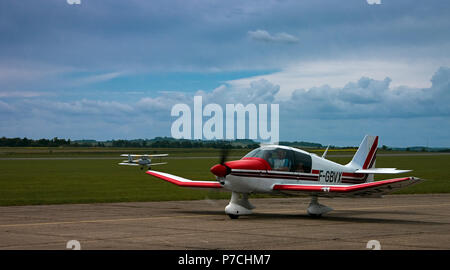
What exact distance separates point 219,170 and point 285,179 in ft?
8.55

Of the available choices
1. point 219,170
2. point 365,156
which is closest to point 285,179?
point 219,170

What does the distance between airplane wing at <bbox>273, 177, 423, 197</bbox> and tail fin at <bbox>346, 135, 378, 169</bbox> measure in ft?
9.64

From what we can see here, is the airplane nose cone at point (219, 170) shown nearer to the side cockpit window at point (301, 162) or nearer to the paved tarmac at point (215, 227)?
the paved tarmac at point (215, 227)

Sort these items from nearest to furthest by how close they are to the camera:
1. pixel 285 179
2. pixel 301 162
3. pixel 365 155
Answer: pixel 285 179, pixel 301 162, pixel 365 155

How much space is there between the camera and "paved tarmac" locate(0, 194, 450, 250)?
12.9 m

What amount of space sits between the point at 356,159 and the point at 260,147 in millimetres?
4323

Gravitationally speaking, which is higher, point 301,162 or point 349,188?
point 301,162

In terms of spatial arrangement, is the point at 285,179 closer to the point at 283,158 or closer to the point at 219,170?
the point at 283,158

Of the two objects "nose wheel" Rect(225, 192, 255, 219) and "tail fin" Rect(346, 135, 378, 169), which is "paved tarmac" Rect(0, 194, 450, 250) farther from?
"tail fin" Rect(346, 135, 378, 169)

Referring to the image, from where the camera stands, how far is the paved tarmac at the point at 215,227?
508 inches

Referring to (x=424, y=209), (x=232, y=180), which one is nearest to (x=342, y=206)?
(x=424, y=209)

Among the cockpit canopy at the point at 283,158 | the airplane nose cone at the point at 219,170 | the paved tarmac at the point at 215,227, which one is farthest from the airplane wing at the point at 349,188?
the airplane nose cone at the point at 219,170

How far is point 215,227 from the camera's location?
16141 millimetres

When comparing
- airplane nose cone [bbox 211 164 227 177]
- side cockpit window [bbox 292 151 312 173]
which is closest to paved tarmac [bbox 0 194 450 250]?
airplane nose cone [bbox 211 164 227 177]
